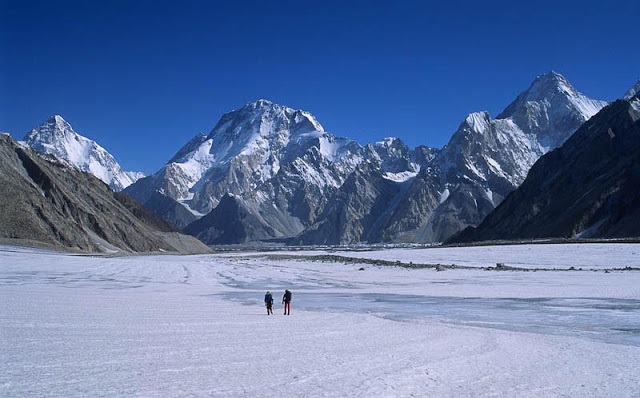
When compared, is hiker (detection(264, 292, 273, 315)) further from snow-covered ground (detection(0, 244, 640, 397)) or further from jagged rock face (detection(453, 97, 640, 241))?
jagged rock face (detection(453, 97, 640, 241))

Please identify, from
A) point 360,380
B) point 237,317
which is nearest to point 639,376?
point 360,380

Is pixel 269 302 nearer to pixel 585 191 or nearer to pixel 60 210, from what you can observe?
pixel 60 210

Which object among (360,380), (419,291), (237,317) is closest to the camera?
(360,380)

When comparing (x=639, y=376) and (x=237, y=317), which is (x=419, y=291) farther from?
(x=639, y=376)

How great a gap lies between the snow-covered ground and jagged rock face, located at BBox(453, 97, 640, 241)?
83.8 meters

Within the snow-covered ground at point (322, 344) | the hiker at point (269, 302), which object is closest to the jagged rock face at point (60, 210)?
the snow-covered ground at point (322, 344)

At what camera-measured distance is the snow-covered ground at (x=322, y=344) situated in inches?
443

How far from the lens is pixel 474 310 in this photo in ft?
83.3

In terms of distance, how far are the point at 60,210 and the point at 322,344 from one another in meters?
107

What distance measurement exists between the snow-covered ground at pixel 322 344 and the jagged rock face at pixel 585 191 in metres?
83.8

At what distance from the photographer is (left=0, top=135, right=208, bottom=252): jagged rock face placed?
313 feet

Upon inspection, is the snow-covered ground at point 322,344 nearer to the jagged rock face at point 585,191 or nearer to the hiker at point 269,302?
the hiker at point 269,302

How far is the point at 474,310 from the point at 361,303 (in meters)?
5.78

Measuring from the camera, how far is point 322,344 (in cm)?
1627
